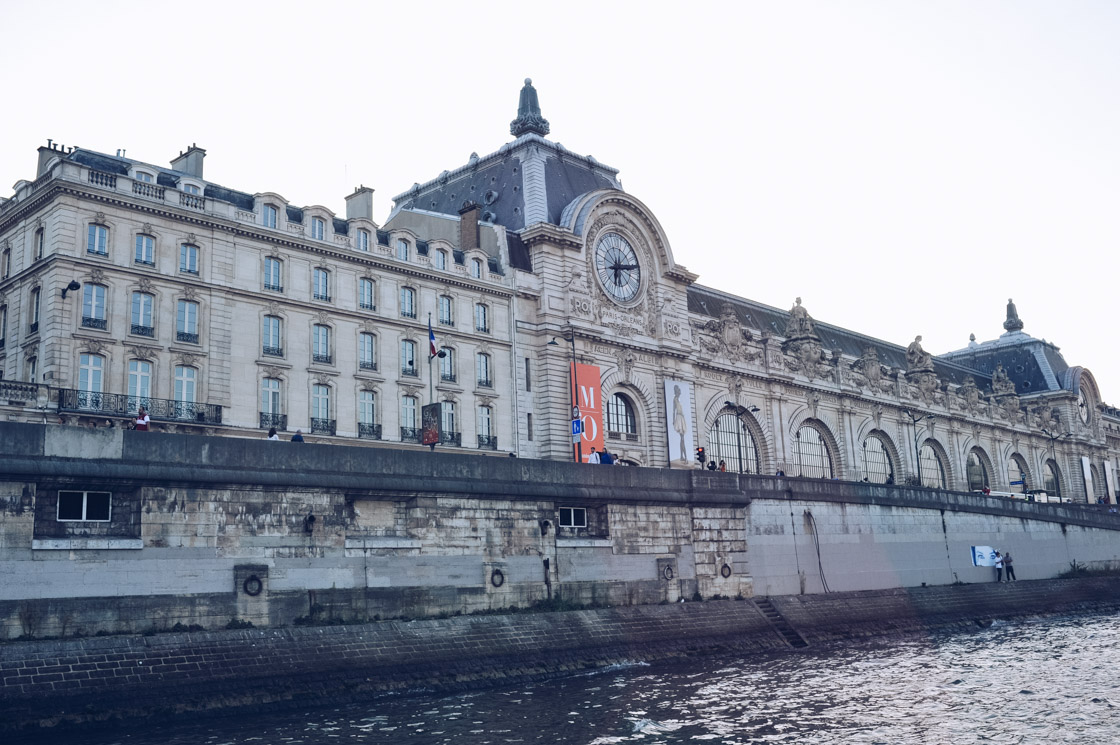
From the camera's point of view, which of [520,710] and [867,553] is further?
[867,553]

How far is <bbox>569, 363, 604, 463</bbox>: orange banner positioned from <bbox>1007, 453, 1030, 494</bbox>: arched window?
188 feet

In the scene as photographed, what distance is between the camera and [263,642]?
2981cm

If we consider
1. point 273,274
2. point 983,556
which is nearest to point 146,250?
point 273,274

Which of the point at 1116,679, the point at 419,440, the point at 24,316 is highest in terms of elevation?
the point at 24,316

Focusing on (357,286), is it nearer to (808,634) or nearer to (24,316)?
(24,316)

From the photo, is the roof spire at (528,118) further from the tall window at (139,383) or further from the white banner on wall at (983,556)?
the white banner on wall at (983,556)

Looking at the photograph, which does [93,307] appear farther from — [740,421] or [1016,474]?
[1016,474]

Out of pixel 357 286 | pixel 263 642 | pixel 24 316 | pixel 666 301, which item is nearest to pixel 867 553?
pixel 666 301

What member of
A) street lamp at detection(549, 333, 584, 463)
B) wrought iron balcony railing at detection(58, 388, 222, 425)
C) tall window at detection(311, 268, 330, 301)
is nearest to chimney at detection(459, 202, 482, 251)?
street lamp at detection(549, 333, 584, 463)

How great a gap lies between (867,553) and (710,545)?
42.2 feet

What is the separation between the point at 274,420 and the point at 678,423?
26223 millimetres

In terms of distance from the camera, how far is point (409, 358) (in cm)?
5531

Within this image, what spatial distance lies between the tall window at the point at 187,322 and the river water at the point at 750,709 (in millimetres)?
22513

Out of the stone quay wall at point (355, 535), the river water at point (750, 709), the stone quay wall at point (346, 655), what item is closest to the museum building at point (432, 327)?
the stone quay wall at point (355, 535)
